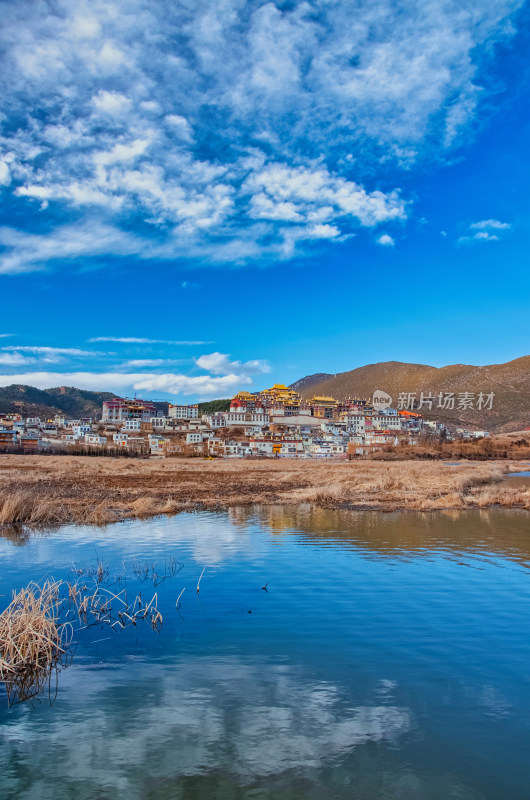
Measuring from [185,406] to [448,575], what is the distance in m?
171

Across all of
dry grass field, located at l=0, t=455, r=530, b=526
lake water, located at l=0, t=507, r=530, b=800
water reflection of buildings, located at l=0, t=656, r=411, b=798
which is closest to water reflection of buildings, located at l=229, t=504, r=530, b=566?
dry grass field, located at l=0, t=455, r=530, b=526

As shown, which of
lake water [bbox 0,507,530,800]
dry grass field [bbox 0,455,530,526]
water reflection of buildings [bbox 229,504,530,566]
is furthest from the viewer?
dry grass field [bbox 0,455,530,526]

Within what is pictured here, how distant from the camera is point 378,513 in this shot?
2438cm

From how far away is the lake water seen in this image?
17.8 ft

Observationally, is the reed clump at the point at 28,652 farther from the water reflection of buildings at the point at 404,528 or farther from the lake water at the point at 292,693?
the water reflection of buildings at the point at 404,528

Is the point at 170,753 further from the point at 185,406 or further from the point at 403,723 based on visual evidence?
the point at 185,406

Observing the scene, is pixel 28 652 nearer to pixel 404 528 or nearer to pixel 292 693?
pixel 292 693

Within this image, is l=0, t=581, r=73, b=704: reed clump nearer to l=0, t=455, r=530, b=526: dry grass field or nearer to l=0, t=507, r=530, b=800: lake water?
l=0, t=507, r=530, b=800: lake water

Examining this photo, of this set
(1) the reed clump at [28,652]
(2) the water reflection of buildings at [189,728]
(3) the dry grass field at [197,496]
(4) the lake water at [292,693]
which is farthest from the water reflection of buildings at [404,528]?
(1) the reed clump at [28,652]

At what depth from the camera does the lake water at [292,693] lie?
17.8ft

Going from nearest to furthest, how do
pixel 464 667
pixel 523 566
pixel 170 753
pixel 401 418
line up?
pixel 170 753 → pixel 464 667 → pixel 523 566 → pixel 401 418

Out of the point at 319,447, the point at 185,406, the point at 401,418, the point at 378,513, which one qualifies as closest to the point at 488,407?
the point at 401,418

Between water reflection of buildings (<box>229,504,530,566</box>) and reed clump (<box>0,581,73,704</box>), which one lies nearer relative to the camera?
reed clump (<box>0,581,73,704</box>)

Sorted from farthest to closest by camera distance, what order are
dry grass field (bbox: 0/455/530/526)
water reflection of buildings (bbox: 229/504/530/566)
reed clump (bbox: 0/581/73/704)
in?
dry grass field (bbox: 0/455/530/526) < water reflection of buildings (bbox: 229/504/530/566) < reed clump (bbox: 0/581/73/704)
